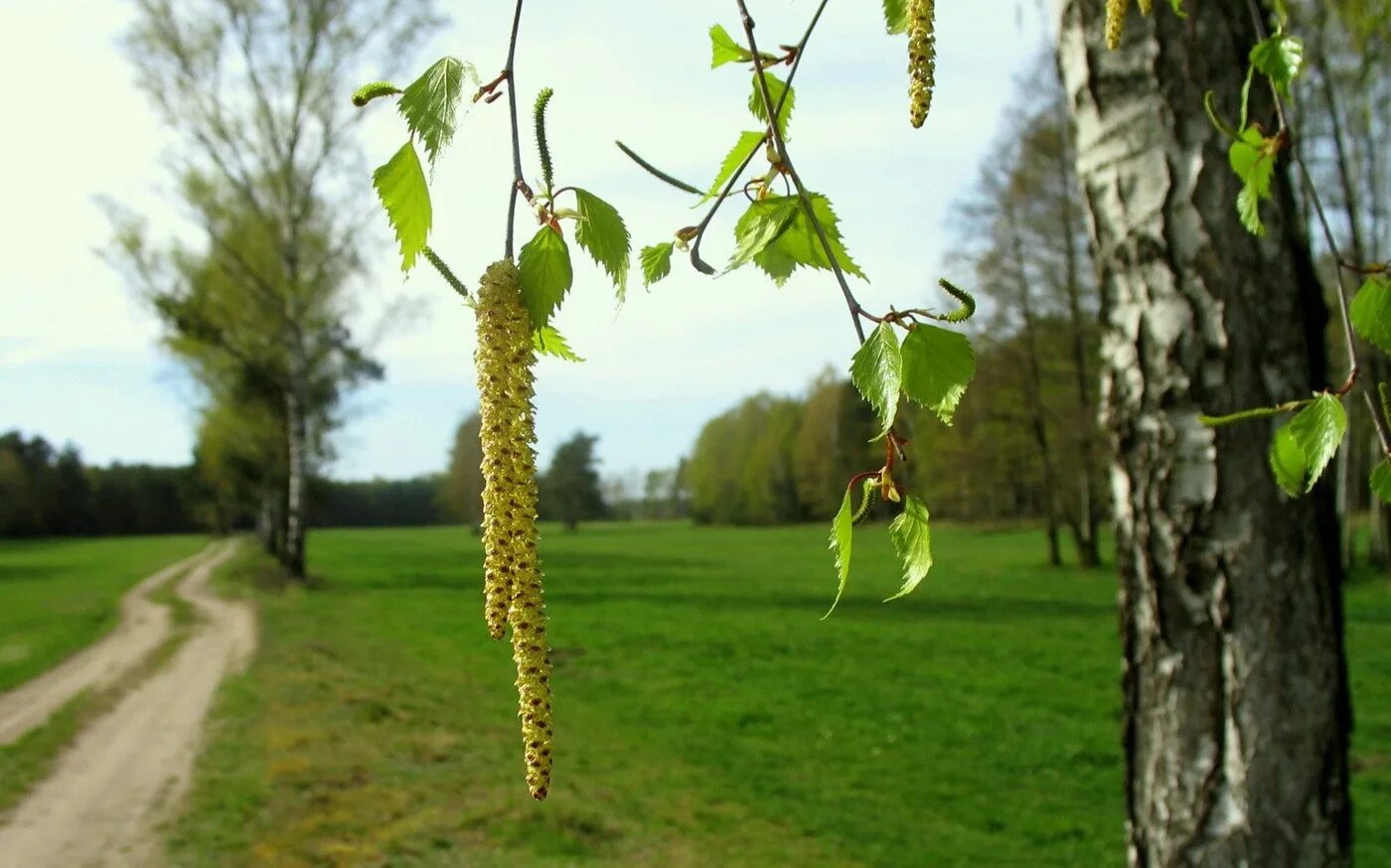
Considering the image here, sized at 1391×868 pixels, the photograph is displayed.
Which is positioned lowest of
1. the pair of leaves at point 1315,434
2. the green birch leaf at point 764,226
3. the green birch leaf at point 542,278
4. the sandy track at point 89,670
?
the sandy track at point 89,670

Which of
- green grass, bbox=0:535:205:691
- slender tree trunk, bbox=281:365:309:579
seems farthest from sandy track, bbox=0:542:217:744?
slender tree trunk, bbox=281:365:309:579

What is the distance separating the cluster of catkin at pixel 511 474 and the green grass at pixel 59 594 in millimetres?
13280

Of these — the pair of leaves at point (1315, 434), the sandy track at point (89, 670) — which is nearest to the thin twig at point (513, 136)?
the pair of leaves at point (1315, 434)

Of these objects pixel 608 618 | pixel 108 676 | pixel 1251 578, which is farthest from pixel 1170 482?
pixel 608 618

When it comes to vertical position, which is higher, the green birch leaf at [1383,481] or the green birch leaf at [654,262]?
→ the green birch leaf at [654,262]

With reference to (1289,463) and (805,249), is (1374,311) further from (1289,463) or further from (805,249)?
(805,249)

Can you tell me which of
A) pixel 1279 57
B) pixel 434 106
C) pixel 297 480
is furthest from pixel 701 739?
pixel 297 480

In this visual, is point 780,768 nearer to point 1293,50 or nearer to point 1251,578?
point 1251,578

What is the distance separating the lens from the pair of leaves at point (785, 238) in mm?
1032

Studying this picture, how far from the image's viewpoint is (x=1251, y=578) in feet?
9.02

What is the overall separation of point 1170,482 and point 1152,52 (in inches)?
39.7

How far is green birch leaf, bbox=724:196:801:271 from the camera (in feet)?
3.34

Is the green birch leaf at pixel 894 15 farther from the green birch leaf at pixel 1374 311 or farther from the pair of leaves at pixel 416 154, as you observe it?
the pair of leaves at pixel 416 154

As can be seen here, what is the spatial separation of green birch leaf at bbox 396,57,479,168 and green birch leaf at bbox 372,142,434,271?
0.02 meters
